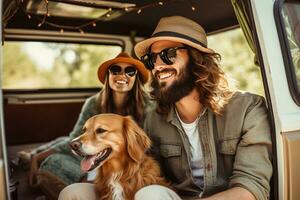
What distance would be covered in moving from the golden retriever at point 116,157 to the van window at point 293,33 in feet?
3.30

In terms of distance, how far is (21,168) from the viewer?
4.47 metres

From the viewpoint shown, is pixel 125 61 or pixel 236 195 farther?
pixel 125 61

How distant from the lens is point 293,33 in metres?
2.27

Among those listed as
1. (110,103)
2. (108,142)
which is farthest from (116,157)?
(110,103)

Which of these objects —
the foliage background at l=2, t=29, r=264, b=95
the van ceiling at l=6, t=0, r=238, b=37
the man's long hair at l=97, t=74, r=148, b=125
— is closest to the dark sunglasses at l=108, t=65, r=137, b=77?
the man's long hair at l=97, t=74, r=148, b=125

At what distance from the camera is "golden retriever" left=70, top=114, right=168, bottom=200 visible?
7.92 ft

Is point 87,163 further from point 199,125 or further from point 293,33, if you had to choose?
point 293,33

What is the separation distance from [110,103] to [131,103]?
0.19 m

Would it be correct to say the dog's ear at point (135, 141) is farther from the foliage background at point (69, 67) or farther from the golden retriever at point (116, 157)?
the foliage background at point (69, 67)

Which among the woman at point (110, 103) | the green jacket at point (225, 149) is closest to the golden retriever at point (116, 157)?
the green jacket at point (225, 149)

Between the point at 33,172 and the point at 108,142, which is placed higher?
the point at 108,142

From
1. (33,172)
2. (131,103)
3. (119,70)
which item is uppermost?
(119,70)

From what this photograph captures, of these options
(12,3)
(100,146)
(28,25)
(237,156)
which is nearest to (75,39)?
(28,25)

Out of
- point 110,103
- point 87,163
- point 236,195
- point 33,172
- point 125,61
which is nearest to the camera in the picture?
point 236,195
